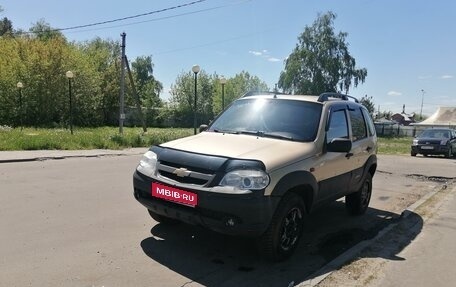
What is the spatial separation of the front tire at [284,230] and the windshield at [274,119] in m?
0.88

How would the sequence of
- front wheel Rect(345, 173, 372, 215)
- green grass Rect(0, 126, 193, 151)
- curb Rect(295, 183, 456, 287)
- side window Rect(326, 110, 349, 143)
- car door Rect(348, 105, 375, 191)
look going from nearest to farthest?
curb Rect(295, 183, 456, 287) < side window Rect(326, 110, 349, 143) < car door Rect(348, 105, 375, 191) < front wheel Rect(345, 173, 372, 215) < green grass Rect(0, 126, 193, 151)

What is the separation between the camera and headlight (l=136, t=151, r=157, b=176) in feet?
16.5

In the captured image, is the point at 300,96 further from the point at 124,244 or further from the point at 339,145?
the point at 124,244

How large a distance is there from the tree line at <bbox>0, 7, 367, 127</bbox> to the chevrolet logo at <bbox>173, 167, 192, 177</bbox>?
36.6m

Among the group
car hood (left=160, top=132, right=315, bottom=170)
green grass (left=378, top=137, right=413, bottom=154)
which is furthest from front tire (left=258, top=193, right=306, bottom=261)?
green grass (left=378, top=137, right=413, bottom=154)

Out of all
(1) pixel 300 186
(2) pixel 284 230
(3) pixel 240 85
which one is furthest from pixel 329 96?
(3) pixel 240 85

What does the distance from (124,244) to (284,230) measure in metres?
1.86

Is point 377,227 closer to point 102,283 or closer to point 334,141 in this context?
point 334,141

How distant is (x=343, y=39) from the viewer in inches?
2152

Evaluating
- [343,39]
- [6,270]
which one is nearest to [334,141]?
[6,270]

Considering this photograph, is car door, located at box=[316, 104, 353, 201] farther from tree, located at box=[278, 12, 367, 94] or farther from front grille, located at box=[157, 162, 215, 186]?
tree, located at box=[278, 12, 367, 94]

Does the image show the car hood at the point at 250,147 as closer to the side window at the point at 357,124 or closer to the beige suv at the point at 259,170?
the beige suv at the point at 259,170

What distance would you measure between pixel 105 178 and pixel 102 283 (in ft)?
20.6

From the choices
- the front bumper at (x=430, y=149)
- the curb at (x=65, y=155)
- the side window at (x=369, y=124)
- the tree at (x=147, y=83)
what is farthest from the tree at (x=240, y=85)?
the side window at (x=369, y=124)
